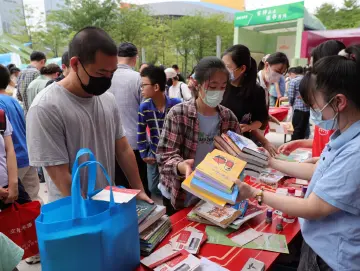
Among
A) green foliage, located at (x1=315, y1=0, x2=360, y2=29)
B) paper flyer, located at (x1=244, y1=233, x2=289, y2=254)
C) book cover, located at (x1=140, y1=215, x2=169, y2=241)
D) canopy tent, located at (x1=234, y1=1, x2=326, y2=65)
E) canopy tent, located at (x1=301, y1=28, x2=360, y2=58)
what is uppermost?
green foliage, located at (x1=315, y1=0, x2=360, y2=29)

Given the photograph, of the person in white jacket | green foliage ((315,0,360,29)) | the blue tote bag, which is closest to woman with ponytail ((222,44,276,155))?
the blue tote bag

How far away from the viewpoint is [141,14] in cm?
1566

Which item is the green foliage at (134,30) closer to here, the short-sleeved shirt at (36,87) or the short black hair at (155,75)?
the short-sleeved shirt at (36,87)

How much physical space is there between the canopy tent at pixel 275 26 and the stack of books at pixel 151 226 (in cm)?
1337

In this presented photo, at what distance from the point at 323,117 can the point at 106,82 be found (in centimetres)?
107

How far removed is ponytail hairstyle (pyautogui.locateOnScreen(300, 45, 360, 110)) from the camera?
1.00m

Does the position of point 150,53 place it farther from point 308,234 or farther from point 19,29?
point 308,234

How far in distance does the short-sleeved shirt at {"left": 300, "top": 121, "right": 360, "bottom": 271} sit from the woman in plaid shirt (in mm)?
779

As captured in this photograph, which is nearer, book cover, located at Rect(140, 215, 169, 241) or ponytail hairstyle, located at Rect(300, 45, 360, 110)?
ponytail hairstyle, located at Rect(300, 45, 360, 110)

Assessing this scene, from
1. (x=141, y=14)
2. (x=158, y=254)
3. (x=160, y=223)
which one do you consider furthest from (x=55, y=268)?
(x=141, y=14)

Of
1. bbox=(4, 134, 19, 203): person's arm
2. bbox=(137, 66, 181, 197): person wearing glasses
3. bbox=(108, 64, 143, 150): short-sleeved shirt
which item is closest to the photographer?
bbox=(4, 134, 19, 203): person's arm

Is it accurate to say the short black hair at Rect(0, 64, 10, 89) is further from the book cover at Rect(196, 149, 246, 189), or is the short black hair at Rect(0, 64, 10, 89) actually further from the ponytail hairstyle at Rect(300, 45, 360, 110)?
the ponytail hairstyle at Rect(300, 45, 360, 110)

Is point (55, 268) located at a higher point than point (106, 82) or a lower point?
lower

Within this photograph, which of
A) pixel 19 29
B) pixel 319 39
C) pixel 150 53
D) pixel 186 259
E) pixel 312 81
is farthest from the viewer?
pixel 150 53
